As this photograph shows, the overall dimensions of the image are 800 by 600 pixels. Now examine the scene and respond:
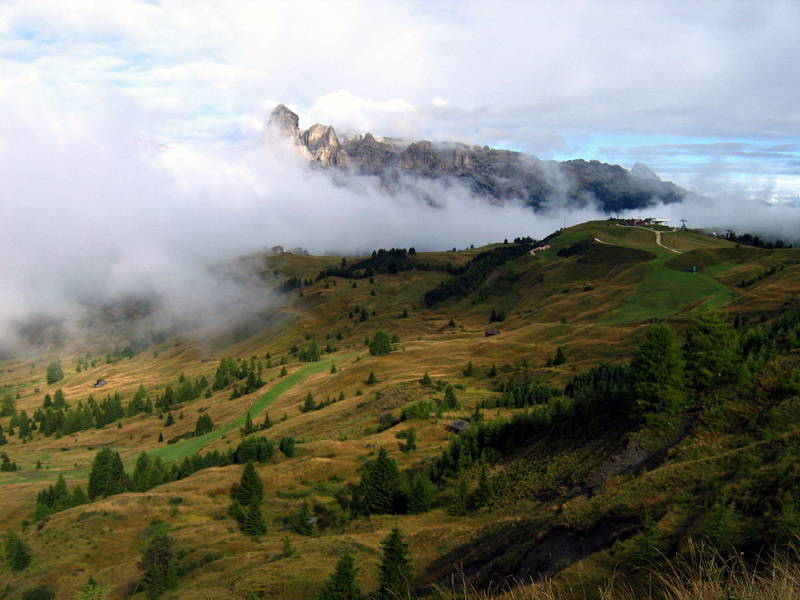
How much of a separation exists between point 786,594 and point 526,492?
4048cm

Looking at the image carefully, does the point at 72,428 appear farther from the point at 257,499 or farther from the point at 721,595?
the point at 721,595

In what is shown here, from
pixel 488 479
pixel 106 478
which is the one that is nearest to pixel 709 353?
pixel 488 479

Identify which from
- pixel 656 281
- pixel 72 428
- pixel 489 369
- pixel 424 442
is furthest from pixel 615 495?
pixel 72 428

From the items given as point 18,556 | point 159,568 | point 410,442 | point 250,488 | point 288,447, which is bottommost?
point 18,556

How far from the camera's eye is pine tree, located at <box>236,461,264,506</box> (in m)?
65.6

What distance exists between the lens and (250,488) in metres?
66.1

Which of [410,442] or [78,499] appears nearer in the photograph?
[410,442]

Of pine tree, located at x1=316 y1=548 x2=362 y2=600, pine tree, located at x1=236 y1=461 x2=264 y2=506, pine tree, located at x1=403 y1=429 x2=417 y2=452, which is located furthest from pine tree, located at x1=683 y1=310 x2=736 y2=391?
pine tree, located at x1=236 y1=461 x2=264 y2=506

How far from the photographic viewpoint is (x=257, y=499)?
214 ft

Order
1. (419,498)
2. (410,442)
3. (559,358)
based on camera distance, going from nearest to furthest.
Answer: (419,498), (410,442), (559,358)

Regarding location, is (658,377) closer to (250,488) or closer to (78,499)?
(250,488)

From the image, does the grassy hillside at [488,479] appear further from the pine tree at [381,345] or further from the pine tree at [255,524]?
the pine tree at [381,345]

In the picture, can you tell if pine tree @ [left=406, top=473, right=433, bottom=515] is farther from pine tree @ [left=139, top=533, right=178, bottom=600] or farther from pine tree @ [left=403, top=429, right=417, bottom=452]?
pine tree @ [left=139, top=533, right=178, bottom=600]

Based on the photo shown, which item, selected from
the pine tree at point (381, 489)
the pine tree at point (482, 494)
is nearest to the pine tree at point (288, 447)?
the pine tree at point (381, 489)
